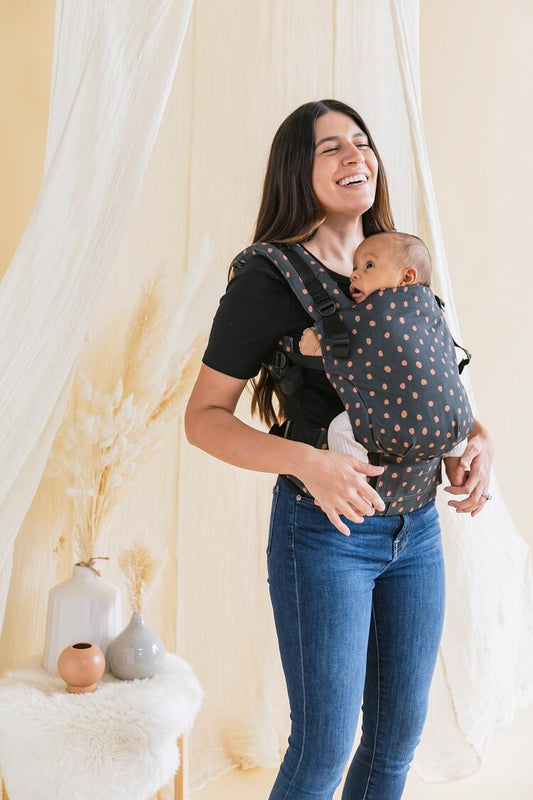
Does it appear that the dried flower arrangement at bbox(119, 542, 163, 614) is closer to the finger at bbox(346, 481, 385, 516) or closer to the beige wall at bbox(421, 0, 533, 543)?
the finger at bbox(346, 481, 385, 516)

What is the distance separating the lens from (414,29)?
1794 mm

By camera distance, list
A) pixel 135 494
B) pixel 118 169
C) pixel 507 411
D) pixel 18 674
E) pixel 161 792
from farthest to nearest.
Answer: pixel 507 411 < pixel 135 494 < pixel 161 792 < pixel 18 674 < pixel 118 169

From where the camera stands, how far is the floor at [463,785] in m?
2.01

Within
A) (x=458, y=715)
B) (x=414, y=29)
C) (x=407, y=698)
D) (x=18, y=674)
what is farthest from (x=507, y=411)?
(x=18, y=674)

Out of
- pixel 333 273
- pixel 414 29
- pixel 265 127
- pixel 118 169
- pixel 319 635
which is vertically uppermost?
pixel 414 29

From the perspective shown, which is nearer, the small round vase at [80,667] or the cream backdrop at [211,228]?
the small round vase at [80,667]

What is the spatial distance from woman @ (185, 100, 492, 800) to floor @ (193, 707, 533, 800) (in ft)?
2.44

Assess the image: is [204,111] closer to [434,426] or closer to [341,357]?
[341,357]

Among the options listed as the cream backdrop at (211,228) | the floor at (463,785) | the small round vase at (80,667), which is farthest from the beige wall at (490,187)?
the small round vase at (80,667)

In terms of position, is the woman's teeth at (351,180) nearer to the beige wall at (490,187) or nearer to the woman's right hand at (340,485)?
the woman's right hand at (340,485)

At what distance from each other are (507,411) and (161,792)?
1494mm

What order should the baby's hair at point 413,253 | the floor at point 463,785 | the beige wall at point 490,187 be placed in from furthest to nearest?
the beige wall at point 490,187 < the floor at point 463,785 < the baby's hair at point 413,253

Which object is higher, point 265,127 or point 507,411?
point 265,127

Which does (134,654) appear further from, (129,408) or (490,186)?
(490,186)
